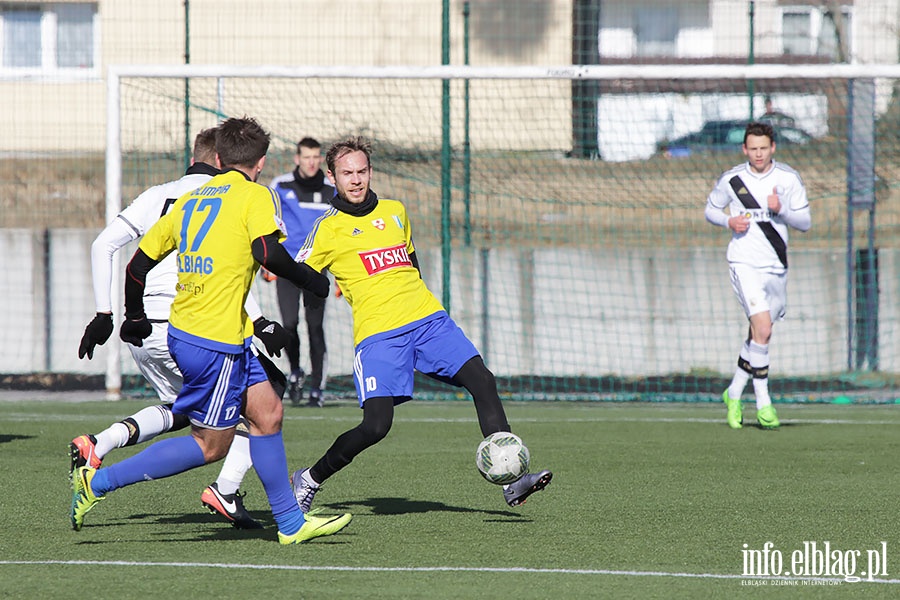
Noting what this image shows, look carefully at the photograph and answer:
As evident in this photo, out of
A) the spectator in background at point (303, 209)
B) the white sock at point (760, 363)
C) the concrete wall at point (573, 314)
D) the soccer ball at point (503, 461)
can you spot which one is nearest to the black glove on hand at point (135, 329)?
Answer: the soccer ball at point (503, 461)

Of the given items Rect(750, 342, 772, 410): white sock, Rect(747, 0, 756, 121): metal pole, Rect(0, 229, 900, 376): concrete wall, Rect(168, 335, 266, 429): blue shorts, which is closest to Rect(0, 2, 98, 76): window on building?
Rect(0, 229, 900, 376): concrete wall

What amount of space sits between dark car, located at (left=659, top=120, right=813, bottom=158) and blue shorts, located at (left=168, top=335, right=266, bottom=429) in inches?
408

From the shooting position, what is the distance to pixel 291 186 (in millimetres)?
11227

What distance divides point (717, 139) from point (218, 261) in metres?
10.9

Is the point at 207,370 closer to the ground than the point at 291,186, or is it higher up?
closer to the ground

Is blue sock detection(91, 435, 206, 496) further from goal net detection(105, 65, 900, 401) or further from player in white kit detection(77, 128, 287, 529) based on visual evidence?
goal net detection(105, 65, 900, 401)

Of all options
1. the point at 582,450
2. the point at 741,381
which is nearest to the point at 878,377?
the point at 741,381

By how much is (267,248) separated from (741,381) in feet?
18.0

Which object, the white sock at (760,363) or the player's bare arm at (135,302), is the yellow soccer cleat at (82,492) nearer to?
the player's bare arm at (135,302)

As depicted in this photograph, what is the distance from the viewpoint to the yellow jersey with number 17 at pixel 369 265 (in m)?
6.50

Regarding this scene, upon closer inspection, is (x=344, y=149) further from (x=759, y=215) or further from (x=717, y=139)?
(x=717, y=139)

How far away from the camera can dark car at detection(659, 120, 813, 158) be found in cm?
1528

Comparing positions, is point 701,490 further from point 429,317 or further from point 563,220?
point 563,220

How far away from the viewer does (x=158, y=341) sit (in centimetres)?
664
